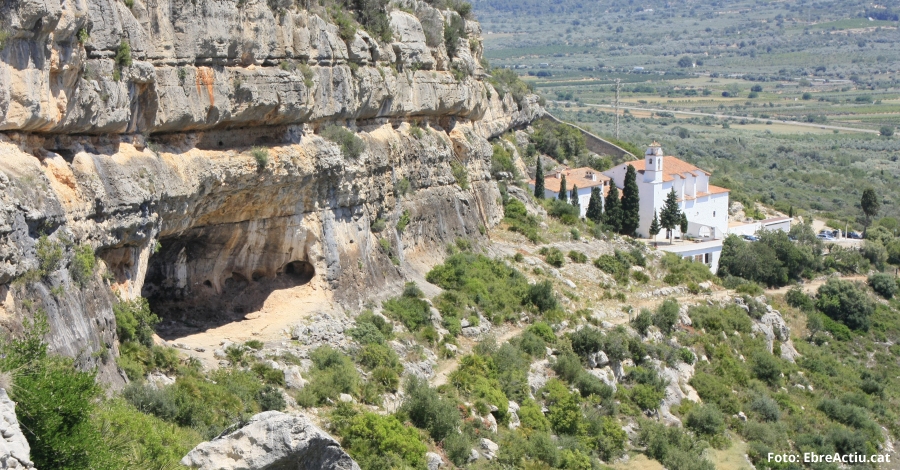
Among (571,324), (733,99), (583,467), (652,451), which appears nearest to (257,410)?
(583,467)

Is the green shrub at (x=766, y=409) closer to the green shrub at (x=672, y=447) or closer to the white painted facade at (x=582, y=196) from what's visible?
the green shrub at (x=672, y=447)

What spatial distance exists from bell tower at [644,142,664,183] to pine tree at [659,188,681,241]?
148cm

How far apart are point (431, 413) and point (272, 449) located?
10135 mm

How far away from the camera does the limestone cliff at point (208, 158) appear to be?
20016mm

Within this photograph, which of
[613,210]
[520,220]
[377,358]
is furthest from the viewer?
[613,210]

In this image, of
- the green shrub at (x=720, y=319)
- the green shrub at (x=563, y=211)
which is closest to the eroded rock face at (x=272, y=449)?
the green shrub at (x=720, y=319)

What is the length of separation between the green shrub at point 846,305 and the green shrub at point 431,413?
32.1 metres

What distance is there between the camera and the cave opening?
93.8 feet

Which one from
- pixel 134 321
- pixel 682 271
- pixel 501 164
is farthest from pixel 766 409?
pixel 134 321

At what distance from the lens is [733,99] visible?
18250 cm

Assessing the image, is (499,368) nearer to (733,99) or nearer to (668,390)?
(668,390)

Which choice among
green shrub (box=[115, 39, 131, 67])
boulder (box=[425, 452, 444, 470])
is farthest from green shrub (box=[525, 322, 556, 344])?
green shrub (box=[115, 39, 131, 67])

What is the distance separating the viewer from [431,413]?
2633cm

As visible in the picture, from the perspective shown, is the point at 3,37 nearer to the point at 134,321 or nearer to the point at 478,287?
the point at 134,321
